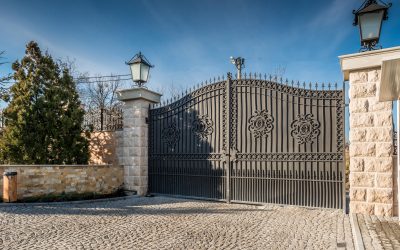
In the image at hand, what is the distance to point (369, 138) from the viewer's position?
543cm

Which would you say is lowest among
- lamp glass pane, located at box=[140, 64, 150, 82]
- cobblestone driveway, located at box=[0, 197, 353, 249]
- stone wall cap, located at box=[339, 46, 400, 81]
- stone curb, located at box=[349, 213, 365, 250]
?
cobblestone driveway, located at box=[0, 197, 353, 249]

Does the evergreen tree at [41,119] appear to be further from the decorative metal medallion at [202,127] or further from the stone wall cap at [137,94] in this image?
the decorative metal medallion at [202,127]

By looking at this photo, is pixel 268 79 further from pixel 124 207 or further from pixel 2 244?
pixel 2 244

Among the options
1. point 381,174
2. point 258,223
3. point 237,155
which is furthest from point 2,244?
point 381,174

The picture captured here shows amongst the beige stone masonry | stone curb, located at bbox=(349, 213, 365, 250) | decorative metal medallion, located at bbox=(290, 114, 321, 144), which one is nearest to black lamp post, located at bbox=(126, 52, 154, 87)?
decorative metal medallion, located at bbox=(290, 114, 321, 144)

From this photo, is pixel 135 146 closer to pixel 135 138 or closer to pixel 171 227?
pixel 135 138

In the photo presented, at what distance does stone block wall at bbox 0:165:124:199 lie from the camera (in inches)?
284

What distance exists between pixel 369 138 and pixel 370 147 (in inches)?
6.5

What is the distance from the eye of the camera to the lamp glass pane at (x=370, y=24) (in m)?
5.52

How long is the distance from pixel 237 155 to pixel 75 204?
4070 millimetres

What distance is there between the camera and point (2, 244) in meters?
3.91

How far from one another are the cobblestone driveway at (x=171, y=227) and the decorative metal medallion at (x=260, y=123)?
171 cm

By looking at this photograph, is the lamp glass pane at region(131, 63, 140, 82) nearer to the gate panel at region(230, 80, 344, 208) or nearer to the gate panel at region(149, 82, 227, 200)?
the gate panel at region(149, 82, 227, 200)

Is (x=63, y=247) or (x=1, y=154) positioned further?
(x=1, y=154)
